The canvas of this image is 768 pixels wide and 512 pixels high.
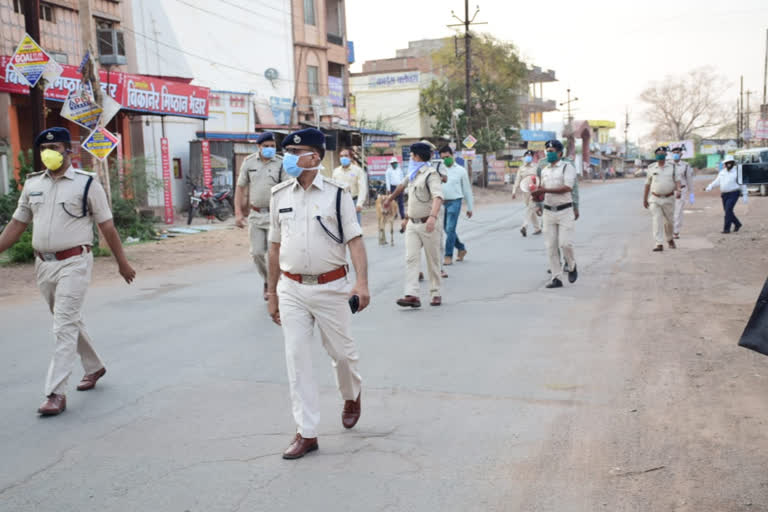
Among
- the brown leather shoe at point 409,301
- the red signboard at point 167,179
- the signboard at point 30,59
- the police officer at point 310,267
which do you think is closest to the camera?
the police officer at point 310,267

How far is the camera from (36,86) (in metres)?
13.9

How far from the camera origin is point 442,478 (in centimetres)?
400

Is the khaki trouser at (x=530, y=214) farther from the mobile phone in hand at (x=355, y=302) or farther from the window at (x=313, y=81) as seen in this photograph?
the window at (x=313, y=81)

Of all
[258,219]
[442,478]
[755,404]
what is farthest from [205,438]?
[258,219]

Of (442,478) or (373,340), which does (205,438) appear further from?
(373,340)

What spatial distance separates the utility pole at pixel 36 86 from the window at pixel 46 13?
338 inches

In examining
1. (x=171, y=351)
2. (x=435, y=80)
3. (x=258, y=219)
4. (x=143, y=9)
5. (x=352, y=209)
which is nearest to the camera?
(x=352, y=209)

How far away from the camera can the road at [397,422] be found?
3.83 meters

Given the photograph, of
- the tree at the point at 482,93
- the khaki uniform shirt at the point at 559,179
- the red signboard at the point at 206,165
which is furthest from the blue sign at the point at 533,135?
the khaki uniform shirt at the point at 559,179

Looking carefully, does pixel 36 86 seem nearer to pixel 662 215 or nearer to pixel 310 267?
pixel 310 267

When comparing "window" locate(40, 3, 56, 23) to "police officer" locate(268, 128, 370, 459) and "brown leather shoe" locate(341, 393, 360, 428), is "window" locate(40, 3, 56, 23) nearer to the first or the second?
"police officer" locate(268, 128, 370, 459)

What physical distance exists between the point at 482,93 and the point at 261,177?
45.1 metres

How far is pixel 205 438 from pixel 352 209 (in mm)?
1688

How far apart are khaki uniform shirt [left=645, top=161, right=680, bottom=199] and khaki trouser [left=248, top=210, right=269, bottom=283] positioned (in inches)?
312
